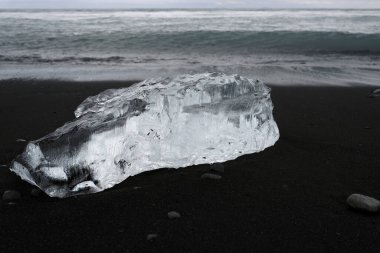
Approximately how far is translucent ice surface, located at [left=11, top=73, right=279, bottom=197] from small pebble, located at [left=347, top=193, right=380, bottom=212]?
3.43ft

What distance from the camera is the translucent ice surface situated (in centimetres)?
283

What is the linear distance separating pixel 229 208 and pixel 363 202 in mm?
841

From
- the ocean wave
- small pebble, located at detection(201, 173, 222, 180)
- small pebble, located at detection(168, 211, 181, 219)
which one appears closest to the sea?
the ocean wave

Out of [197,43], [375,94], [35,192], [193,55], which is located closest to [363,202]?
[35,192]

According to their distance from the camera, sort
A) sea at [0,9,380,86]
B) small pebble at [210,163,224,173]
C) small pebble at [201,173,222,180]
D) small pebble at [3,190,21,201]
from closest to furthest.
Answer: small pebble at [3,190,21,201], small pebble at [201,173,222,180], small pebble at [210,163,224,173], sea at [0,9,380,86]

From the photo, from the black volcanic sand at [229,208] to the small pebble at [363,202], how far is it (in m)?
0.04

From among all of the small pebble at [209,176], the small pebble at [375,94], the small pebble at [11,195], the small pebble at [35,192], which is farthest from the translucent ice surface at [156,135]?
the small pebble at [375,94]

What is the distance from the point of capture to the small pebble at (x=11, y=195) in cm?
264

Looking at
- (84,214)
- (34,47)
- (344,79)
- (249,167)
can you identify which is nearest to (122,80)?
(344,79)

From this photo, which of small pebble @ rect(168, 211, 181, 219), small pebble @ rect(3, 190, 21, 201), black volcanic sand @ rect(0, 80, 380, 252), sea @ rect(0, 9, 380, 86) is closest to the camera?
black volcanic sand @ rect(0, 80, 380, 252)

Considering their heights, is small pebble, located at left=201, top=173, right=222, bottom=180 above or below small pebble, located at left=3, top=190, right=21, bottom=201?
above

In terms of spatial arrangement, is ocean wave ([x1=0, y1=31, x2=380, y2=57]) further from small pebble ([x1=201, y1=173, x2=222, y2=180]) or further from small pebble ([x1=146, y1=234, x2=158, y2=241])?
small pebble ([x1=146, y1=234, x2=158, y2=241])

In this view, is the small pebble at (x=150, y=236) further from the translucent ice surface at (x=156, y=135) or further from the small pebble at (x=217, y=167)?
the small pebble at (x=217, y=167)

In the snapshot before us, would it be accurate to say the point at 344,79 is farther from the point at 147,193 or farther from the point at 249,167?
the point at 147,193
